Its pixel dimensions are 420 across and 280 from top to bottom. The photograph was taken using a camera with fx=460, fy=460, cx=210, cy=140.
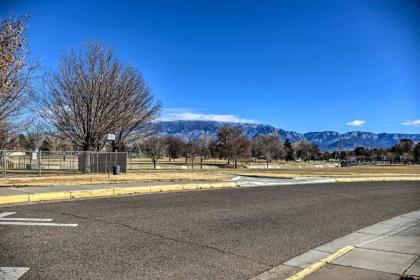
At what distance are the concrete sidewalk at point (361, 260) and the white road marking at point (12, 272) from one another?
10.2 ft

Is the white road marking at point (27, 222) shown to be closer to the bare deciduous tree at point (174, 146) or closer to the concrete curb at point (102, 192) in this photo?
the concrete curb at point (102, 192)

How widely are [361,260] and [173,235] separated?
137 inches

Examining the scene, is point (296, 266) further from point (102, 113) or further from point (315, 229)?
point (102, 113)

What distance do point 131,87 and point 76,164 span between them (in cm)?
832

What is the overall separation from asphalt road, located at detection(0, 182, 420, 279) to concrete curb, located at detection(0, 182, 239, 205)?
1.33m

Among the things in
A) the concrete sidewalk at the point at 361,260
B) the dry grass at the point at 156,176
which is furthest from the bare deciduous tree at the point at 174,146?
the concrete sidewalk at the point at 361,260

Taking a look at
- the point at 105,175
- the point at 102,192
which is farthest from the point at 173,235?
the point at 105,175

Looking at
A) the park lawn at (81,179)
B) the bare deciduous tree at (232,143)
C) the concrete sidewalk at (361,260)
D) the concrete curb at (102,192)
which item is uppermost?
the bare deciduous tree at (232,143)

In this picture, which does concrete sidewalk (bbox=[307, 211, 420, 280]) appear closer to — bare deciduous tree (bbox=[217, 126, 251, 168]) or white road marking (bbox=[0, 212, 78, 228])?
white road marking (bbox=[0, 212, 78, 228])

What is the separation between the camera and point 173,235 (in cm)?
882

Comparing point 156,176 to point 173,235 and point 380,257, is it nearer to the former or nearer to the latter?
point 173,235

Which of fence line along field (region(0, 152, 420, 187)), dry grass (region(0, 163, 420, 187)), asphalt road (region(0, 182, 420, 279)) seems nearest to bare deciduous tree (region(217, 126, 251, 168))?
fence line along field (region(0, 152, 420, 187))

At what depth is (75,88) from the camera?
36.3 metres

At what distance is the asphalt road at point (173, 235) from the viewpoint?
6.42m
